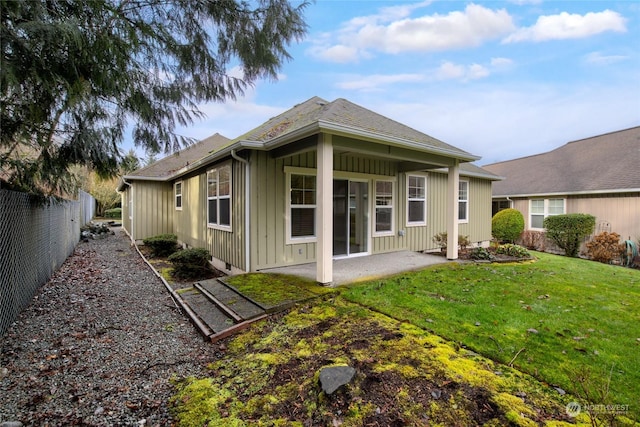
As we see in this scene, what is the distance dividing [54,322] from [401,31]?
32.5 ft

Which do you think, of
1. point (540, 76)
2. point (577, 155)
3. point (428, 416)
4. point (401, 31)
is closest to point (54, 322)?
point (428, 416)

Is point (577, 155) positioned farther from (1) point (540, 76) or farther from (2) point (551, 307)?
(2) point (551, 307)

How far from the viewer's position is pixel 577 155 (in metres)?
14.6

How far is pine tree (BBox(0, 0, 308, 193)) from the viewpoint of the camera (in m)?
2.52

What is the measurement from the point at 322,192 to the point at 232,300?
7.61ft

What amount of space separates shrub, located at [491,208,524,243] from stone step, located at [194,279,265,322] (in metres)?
12.6

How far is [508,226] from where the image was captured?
41.8 ft

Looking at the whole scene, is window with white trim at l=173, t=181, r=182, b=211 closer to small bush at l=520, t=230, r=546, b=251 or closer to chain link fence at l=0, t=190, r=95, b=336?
chain link fence at l=0, t=190, r=95, b=336

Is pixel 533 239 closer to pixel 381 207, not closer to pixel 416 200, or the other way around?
pixel 416 200

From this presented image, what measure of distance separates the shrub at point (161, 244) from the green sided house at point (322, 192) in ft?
1.95

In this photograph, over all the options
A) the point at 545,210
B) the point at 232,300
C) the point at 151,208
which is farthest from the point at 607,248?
the point at 151,208

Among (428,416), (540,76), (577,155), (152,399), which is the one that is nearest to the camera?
(428,416)

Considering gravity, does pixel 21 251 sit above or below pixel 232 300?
above

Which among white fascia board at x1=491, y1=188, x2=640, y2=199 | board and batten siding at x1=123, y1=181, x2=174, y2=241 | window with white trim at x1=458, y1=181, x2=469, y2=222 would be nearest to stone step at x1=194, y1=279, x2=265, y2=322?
board and batten siding at x1=123, y1=181, x2=174, y2=241
